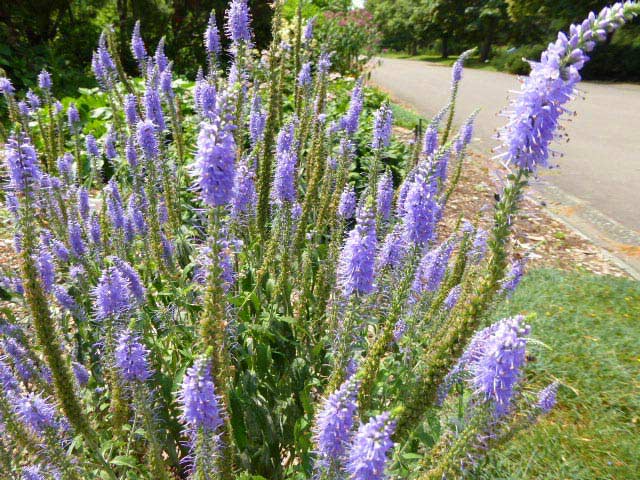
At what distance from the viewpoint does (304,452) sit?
215cm

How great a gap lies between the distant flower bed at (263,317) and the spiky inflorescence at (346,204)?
34 millimetres

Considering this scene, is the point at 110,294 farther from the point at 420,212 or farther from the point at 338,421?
the point at 420,212

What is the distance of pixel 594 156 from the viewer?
11773 millimetres

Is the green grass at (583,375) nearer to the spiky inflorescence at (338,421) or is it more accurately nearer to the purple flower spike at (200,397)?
the spiky inflorescence at (338,421)

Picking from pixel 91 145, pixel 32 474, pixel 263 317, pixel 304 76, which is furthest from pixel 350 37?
pixel 32 474

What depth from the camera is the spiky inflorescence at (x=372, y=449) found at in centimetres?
135

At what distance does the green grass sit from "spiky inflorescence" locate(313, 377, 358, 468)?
1.28 metres

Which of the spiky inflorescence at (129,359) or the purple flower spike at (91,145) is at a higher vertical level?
the purple flower spike at (91,145)

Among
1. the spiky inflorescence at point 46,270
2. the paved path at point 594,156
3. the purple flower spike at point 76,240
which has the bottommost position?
the paved path at point 594,156

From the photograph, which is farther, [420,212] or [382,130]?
[382,130]

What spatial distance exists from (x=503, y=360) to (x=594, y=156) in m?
12.2

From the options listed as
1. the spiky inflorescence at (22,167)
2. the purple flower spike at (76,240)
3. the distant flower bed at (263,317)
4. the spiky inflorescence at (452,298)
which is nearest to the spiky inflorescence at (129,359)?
the distant flower bed at (263,317)

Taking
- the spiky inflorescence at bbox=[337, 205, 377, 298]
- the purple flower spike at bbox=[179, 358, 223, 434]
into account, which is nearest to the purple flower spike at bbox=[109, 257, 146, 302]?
the purple flower spike at bbox=[179, 358, 223, 434]

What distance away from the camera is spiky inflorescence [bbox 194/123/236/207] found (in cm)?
146
